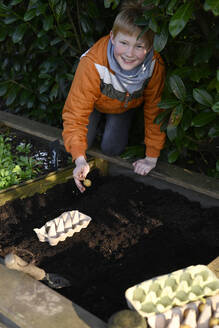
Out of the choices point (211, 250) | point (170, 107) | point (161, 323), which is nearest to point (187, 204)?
point (211, 250)

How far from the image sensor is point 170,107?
218 cm

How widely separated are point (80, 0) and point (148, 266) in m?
2.06

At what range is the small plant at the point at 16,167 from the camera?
2.56 meters

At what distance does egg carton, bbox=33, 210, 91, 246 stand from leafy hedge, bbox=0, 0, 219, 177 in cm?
71

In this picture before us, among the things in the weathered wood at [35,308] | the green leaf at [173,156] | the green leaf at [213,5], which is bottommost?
the weathered wood at [35,308]

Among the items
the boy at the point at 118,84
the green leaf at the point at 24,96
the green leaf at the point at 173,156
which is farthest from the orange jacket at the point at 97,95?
the green leaf at the point at 24,96

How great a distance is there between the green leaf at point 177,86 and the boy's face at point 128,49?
0.25 metres

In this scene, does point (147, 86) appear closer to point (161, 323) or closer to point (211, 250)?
point (211, 250)

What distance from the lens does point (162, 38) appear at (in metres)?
1.92

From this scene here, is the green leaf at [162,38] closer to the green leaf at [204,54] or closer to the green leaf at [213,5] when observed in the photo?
the green leaf at [204,54]

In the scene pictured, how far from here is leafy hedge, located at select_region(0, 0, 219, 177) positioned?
77.4 inches

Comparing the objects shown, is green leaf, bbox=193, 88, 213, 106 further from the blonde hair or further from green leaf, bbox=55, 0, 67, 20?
green leaf, bbox=55, 0, 67, 20

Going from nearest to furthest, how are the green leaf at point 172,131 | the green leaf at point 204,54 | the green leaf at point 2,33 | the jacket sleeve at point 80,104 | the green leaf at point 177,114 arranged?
the green leaf at point 204,54 < the green leaf at point 177,114 < the green leaf at point 172,131 < the jacket sleeve at point 80,104 < the green leaf at point 2,33

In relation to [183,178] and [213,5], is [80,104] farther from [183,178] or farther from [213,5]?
[213,5]
